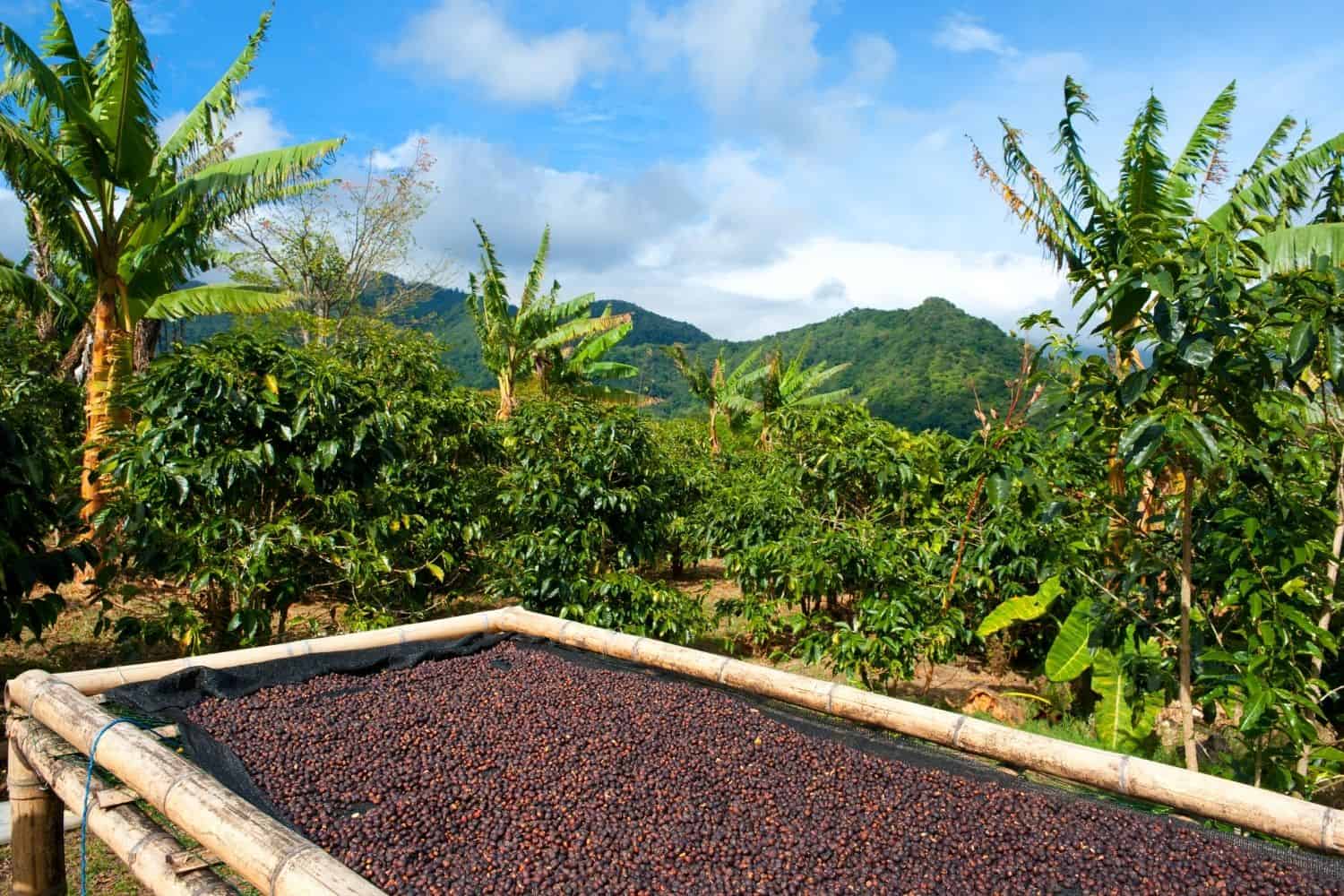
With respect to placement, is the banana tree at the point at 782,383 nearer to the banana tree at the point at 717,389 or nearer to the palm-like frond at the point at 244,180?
the banana tree at the point at 717,389

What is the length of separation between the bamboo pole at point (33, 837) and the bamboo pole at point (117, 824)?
30 mm

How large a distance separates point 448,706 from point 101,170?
5.03 metres

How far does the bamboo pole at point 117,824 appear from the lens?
1688 millimetres

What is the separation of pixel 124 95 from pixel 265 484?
135 inches

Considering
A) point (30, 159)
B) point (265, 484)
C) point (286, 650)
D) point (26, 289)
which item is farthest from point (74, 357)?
point (286, 650)

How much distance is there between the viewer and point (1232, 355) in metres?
2.01

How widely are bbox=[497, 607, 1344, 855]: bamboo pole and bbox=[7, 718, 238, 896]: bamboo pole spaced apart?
1654mm

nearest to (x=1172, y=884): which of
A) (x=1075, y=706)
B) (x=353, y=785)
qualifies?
(x=353, y=785)

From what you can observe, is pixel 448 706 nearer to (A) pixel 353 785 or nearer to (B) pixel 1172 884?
(A) pixel 353 785

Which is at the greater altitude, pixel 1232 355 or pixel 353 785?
pixel 1232 355

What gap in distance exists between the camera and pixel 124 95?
5.48 m

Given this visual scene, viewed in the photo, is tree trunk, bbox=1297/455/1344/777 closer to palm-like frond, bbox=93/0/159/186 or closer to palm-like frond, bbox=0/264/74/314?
palm-like frond, bbox=93/0/159/186

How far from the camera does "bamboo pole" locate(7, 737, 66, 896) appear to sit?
7.66 feet

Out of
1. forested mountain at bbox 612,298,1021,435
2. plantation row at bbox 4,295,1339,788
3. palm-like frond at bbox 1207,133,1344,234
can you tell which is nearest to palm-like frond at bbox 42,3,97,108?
plantation row at bbox 4,295,1339,788
